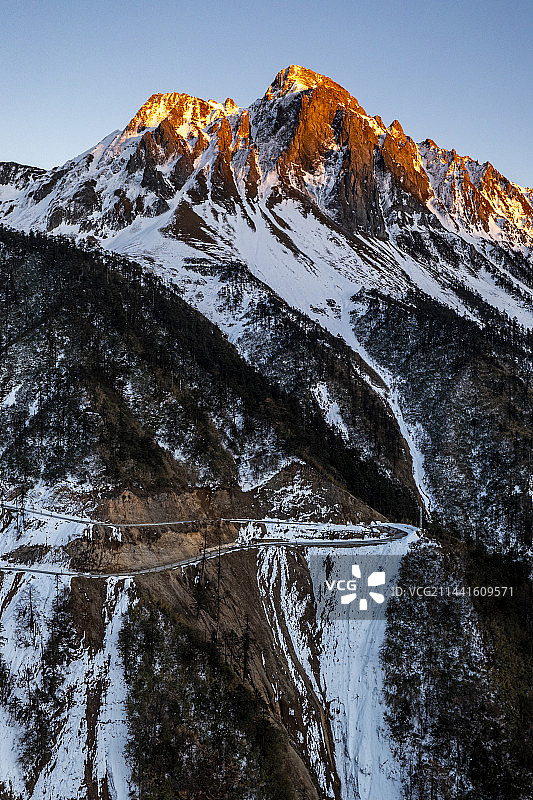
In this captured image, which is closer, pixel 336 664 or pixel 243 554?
pixel 336 664

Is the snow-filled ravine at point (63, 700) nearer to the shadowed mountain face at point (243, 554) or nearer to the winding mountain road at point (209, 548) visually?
the shadowed mountain face at point (243, 554)

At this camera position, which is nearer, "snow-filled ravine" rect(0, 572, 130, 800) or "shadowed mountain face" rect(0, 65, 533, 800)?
"snow-filled ravine" rect(0, 572, 130, 800)

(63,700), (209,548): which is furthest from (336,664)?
(63,700)

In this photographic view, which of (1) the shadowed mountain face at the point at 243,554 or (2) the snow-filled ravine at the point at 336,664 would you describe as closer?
(1) the shadowed mountain face at the point at 243,554

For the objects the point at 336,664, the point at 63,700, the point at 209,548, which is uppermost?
the point at 209,548

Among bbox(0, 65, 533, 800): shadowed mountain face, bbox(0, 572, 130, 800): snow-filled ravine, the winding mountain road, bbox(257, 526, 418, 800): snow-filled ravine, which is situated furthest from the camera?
the winding mountain road

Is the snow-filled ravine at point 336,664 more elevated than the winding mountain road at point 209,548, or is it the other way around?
the winding mountain road at point 209,548

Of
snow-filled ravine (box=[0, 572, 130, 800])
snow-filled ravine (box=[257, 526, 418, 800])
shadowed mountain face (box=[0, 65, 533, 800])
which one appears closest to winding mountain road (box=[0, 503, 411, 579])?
shadowed mountain face (box=[0, 65, 533, 800])

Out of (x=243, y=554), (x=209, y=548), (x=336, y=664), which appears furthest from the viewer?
(x=209, y=548)

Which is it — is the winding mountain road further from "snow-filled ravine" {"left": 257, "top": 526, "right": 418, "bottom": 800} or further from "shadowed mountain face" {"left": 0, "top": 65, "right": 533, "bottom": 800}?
"snow-filled ravine" {"left": 257, "top": 526, "right": 418, "bottom": 800}

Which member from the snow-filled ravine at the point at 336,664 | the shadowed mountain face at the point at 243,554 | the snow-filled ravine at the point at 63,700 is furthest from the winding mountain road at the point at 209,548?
the snow-filled ravine at the point at 336,664

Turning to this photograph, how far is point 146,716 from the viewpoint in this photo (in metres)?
41.9

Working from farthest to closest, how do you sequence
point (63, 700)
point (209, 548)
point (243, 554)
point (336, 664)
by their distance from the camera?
1. point (209, 548)
2. point (243, 554)
3. point (336, 664)
4. point (63, 700)

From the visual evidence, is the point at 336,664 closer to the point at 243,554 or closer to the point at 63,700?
the point at 243,554
